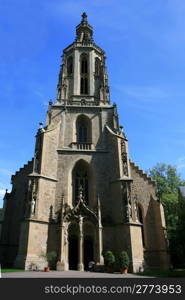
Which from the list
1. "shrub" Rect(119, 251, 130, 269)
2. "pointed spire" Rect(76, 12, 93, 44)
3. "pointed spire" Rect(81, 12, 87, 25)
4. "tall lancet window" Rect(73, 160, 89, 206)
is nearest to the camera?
"shrub" Rect(119, 251, 130, 269)

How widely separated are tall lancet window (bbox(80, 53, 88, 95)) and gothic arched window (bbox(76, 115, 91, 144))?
543 centimetres

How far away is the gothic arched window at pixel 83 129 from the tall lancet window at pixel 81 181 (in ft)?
10.3

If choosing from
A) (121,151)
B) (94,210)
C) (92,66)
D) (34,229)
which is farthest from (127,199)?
(92,66)

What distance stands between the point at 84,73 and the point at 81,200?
18570 mm

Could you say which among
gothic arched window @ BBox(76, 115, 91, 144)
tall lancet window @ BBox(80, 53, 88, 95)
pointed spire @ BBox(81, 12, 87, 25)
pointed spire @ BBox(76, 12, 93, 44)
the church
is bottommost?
the church

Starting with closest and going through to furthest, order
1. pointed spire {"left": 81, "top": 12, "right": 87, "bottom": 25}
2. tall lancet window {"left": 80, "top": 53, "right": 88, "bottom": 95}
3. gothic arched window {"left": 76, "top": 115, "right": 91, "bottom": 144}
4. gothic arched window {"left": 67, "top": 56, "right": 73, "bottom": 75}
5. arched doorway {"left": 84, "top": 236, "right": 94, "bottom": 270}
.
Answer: arched doorway {"left": 84, "top": 236, "right": 94, "bottom": 270} → gothic arched window {"left": 76, "top": 115, "right": 91, "bottom": 144} → tall lancet window {"left": 80, "top": 53, "right": 88, "bottom": 95} → gothic arched window {"left": 67, "top": 56, "right": 73, "bottom": 75} → pointed spire {"left": 81, "top": 12, "right": 87, "bottom": 25}

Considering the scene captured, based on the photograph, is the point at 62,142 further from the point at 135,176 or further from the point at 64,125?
the point at 135,176

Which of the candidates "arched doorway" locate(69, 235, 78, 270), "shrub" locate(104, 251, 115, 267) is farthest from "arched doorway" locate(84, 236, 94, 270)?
"shrub" locate(104, 251, 115, 267)

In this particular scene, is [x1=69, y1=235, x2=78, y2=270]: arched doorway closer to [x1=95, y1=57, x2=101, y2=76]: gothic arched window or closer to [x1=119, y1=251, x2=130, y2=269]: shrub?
[x1=119, y1=251, x2=130, y2=269]: shrub

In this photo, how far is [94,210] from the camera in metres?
21.1

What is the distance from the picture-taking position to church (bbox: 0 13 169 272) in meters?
19.0

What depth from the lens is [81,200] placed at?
20906 millimetres

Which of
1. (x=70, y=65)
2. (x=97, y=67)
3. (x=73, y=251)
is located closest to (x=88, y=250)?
(x=73, y=251)

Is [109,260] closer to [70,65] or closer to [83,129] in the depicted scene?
[83,129]
